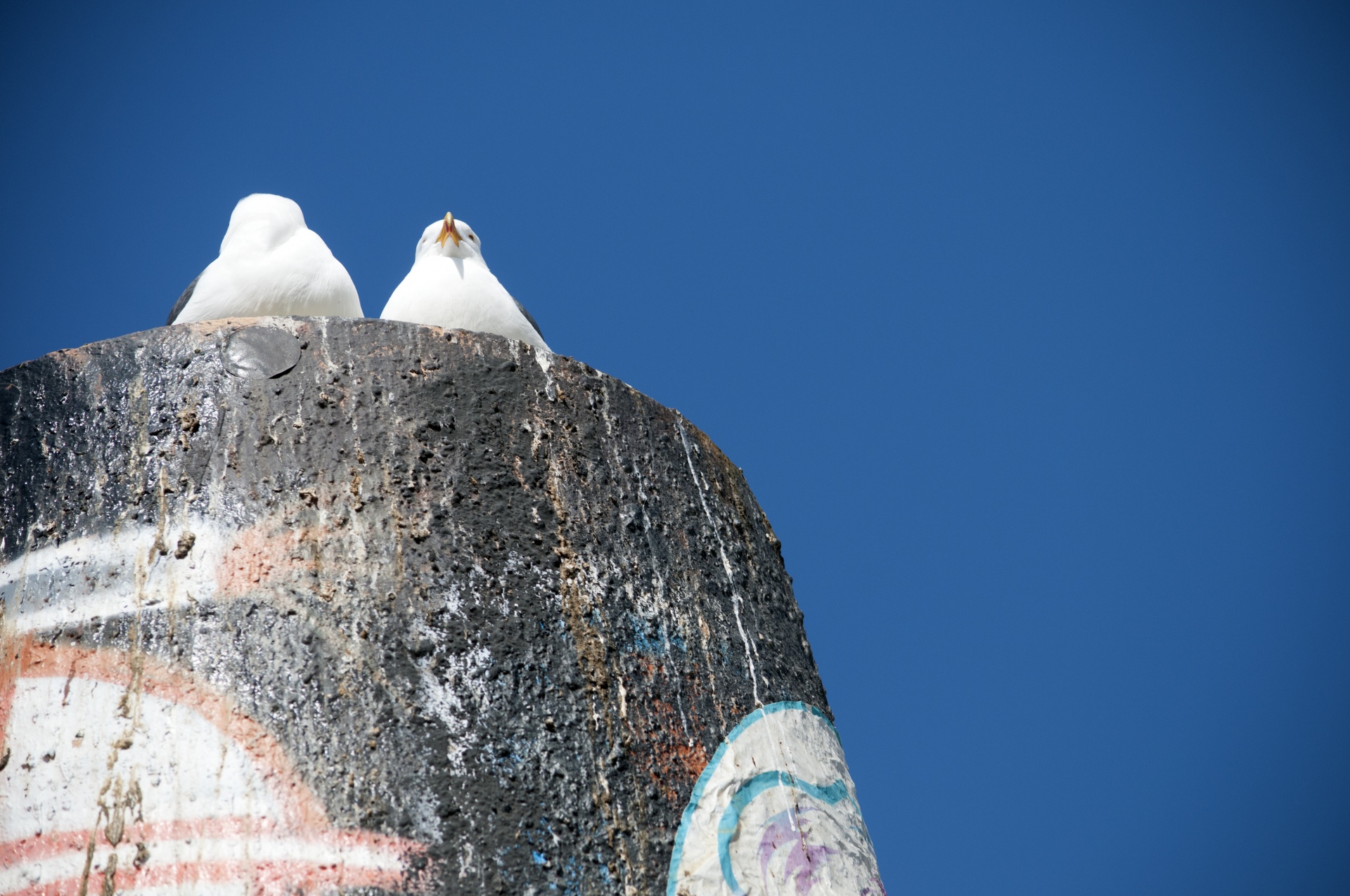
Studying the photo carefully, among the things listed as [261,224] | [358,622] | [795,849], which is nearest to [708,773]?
[795,849]

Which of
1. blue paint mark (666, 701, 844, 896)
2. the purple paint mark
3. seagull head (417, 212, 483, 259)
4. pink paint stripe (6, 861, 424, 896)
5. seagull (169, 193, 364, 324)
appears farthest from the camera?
seagull head (417, 212, 483, 259)

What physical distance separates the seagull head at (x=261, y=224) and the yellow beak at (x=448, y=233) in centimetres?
56

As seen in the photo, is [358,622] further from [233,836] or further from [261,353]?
[261,353]

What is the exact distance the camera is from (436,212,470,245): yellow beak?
4713 mm

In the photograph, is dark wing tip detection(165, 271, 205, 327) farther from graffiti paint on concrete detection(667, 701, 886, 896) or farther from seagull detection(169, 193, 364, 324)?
graffiti paint on concrete detection(667, 701, 886, 896)

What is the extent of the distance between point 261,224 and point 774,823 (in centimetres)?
283

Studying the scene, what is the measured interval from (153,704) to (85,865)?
0.99ft

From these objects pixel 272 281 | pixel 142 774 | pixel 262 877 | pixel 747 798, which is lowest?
pixel 262 877

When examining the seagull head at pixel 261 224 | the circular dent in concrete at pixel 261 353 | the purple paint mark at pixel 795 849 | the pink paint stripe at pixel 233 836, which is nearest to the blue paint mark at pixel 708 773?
the purple paint mark at pixel 795 849

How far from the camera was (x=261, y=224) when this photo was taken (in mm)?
4184

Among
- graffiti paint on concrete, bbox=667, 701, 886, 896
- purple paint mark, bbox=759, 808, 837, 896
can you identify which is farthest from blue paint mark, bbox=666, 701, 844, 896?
purple paint mark, bbox=759, 808, 837, 896

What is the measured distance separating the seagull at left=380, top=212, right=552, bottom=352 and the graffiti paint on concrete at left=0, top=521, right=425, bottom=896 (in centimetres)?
163

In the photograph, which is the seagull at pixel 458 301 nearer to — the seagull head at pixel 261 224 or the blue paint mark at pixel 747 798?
the seagull head at pixel 261 224

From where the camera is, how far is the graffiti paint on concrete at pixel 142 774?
7.00ft
